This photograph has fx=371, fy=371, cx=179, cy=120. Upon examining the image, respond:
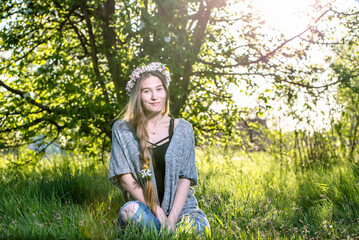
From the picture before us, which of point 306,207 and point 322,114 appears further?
point 322,114

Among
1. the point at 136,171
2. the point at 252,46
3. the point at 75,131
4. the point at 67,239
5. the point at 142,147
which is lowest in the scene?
the point at 67,239

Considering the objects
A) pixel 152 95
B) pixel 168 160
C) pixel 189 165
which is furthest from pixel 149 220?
pixel 152 95

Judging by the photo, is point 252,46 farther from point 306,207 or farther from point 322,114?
point 306,207

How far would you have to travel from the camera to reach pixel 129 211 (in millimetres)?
2719

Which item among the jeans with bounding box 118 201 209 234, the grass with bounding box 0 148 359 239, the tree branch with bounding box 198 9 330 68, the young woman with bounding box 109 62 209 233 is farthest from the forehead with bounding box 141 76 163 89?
the tree branch with bounding box 198 9 330 68

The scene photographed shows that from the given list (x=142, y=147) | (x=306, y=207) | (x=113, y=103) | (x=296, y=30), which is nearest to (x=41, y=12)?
(x=113, y=103)

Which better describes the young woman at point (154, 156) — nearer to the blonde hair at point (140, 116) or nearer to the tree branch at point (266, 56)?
the blonde hair at point (140, 116)

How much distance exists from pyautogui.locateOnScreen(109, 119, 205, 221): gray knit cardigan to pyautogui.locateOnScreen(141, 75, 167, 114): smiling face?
230mm

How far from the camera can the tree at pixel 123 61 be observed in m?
4.75

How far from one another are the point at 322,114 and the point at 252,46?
4.82 feet

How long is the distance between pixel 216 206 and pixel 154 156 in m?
0.94

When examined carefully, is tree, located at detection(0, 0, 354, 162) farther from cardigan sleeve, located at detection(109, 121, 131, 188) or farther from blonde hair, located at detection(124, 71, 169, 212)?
cardigan sleeve, located at detection(109, 121, 131, 188)

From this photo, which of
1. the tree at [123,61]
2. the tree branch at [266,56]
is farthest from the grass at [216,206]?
the tree branch at [266,56]

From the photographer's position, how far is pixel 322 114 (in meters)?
5.57
